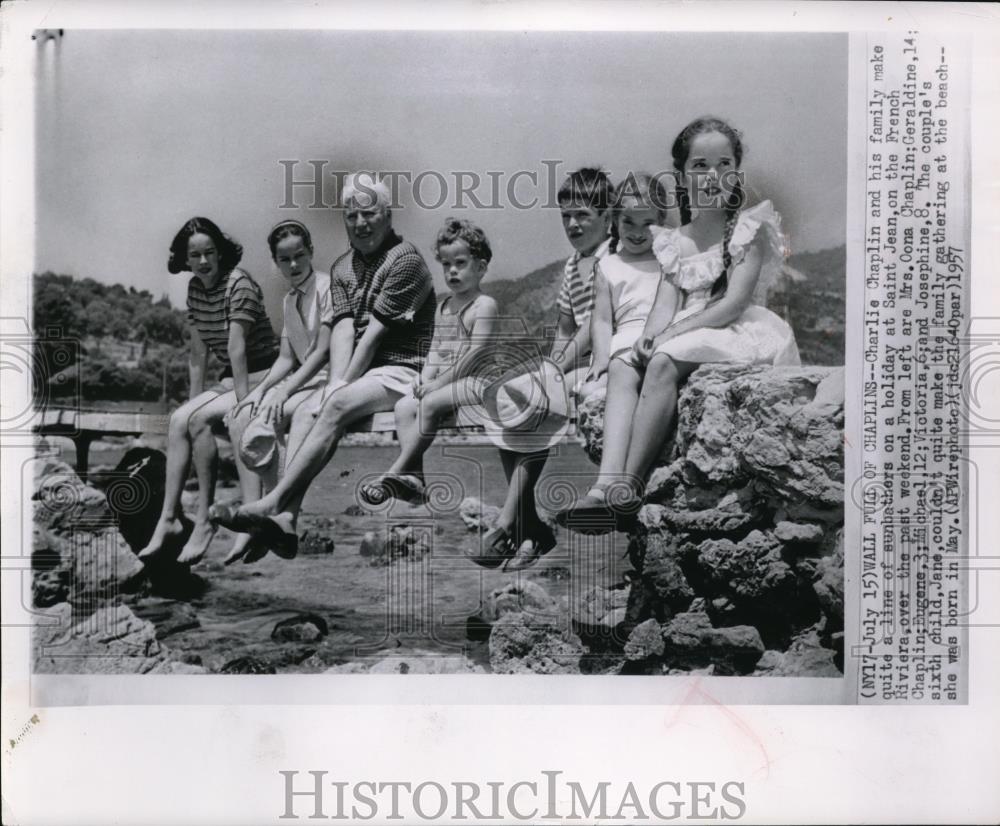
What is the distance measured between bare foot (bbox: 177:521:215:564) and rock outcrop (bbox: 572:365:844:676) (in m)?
1.53

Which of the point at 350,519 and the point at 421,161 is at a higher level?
the point at 421,161

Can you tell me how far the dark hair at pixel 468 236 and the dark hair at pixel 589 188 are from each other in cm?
35

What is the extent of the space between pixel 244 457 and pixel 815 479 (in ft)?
7.53

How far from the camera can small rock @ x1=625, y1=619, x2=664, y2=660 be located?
154 inches

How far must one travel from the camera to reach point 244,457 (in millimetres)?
4008

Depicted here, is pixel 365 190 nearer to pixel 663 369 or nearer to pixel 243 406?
pixel 243 406

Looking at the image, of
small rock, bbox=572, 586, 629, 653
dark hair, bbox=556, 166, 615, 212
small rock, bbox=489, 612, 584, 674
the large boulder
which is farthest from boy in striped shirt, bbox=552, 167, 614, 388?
the large boulder

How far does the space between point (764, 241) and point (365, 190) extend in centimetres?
162

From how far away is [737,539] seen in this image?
388cm

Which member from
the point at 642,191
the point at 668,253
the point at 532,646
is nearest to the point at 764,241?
the point at 668,253

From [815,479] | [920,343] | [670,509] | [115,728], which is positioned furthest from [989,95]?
[115,728]

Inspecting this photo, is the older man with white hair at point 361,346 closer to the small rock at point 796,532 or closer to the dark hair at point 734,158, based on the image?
the dark hair at point 734,158

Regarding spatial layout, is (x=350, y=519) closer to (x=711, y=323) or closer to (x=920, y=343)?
(x=711, y=323)

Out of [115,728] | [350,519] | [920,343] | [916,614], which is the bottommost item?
[115,728]
